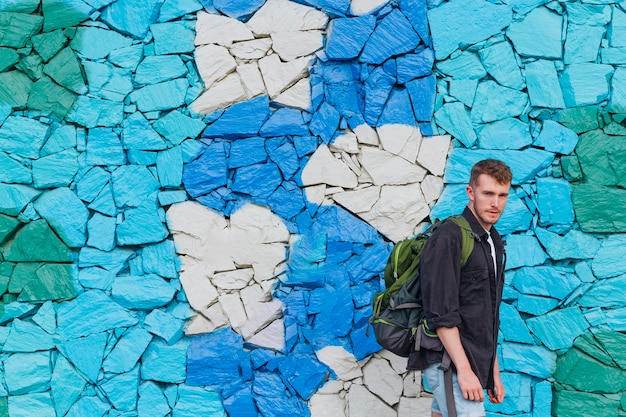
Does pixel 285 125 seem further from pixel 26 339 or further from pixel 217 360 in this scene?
pixel 26 339

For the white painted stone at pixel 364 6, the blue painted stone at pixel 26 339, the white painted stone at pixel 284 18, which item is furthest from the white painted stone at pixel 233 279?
the white painted stone at pixel 364 6

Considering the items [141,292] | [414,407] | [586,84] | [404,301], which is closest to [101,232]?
[141,292]

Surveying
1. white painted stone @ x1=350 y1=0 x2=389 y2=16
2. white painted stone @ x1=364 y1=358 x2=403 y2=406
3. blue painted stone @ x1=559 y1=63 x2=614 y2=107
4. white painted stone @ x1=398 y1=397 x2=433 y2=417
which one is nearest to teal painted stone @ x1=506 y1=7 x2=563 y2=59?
blue painted stone @ x1=559 y1=63 x2=614 y2=107

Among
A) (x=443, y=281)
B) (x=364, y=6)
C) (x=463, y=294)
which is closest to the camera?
(x=443, y=281)

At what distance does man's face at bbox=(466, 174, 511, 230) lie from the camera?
330cm

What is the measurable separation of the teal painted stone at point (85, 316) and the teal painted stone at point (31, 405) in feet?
1.13

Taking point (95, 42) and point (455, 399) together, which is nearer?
point (455, 399)

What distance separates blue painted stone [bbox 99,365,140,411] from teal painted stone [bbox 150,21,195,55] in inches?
65.9

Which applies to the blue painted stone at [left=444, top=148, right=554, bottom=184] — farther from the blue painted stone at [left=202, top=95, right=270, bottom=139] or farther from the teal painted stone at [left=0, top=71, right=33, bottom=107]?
the teal painted stone at [left=0, top=71, right=33, bottom=107]

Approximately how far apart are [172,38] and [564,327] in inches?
100

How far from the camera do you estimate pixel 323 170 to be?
4.33 m

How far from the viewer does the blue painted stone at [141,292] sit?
428 cm

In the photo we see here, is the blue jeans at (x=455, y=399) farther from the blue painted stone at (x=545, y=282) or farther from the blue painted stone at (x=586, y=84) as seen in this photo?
the blue painted stone at (x=586, y=84)

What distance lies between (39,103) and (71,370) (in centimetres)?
140
